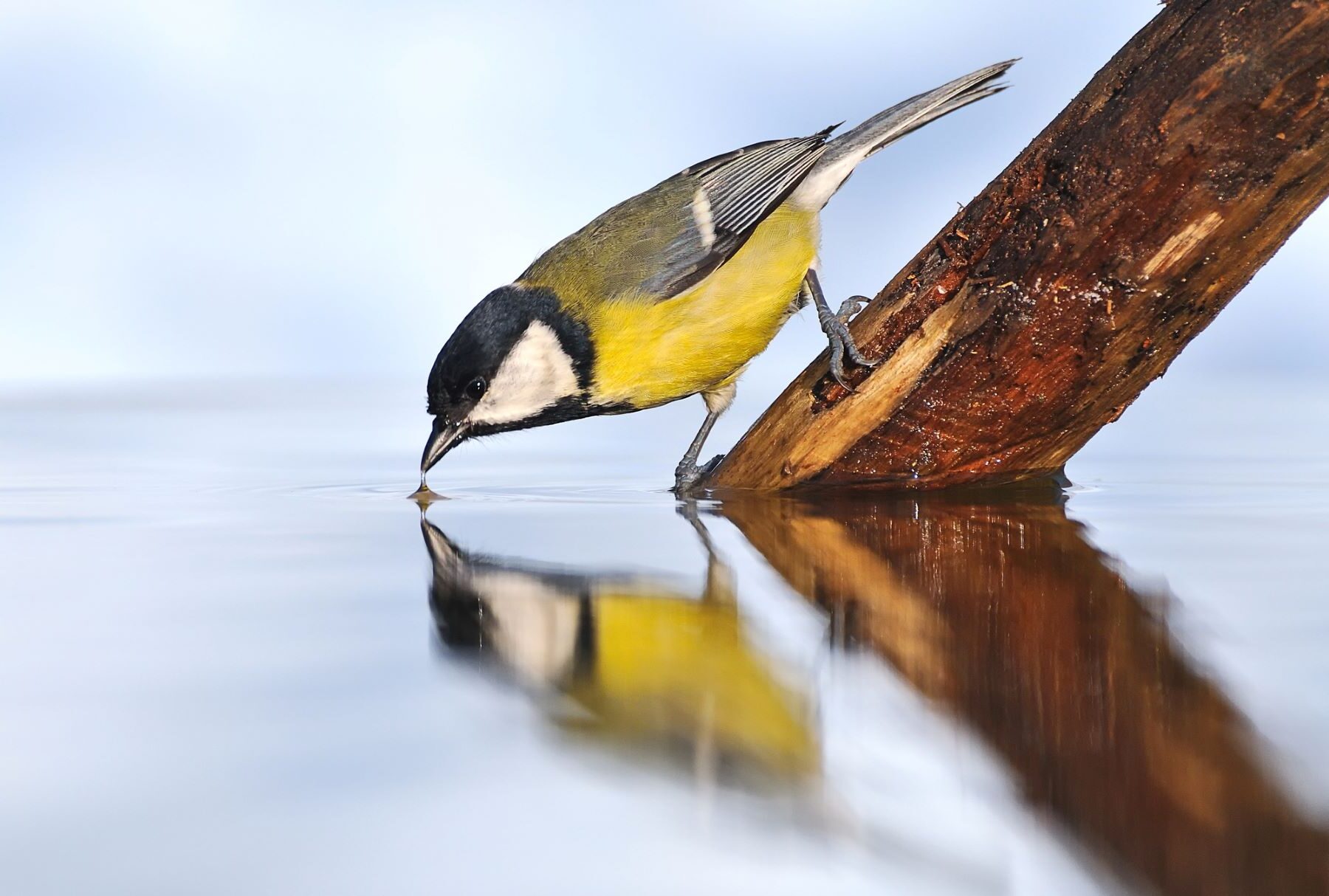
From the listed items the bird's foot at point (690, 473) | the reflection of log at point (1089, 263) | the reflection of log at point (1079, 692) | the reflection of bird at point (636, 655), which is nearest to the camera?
the reflection of log at point (1079, 692)

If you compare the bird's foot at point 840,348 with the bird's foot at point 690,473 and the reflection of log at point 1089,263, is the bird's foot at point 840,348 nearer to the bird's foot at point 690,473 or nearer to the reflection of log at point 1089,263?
the reflection of log at point 1089,263

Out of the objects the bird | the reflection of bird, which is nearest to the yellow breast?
the bird

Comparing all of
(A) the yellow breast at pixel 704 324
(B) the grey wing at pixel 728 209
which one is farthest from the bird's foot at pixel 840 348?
(B) the grey wing at pixel 728 209

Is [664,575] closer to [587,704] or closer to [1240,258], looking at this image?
[587,704]

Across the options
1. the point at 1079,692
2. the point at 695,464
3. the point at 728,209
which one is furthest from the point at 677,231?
the point at 1079,692

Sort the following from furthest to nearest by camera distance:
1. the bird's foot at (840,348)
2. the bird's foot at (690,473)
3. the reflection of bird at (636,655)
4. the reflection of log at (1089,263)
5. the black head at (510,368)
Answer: the bird's foot at (690,473) → the black head at (510,368) → the bird's foot at (840,348) → the reflection of log at (1089,263) → the reflection of bird at (636,655)

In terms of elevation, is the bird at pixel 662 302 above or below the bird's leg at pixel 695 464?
above

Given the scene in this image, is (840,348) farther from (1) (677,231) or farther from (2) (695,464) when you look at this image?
(2) (695,464)
